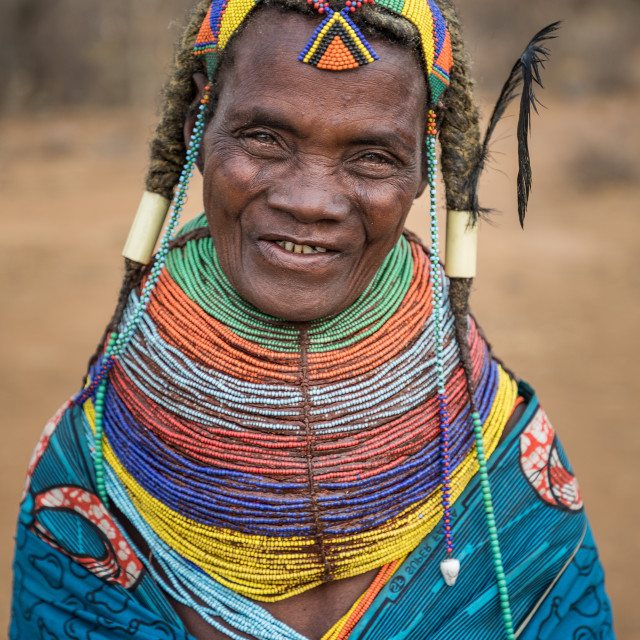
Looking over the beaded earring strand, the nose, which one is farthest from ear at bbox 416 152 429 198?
the beaded earring strand

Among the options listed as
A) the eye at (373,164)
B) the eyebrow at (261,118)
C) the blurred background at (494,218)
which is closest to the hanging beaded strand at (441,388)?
the eye at (373,164)

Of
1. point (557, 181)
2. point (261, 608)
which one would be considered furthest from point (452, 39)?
point (557, 181)

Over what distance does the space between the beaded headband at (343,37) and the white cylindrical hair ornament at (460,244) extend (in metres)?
0.32

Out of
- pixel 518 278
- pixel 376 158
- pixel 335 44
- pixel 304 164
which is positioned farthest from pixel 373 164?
pixel 518 278

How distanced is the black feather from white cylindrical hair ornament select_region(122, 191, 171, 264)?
77 centimetres

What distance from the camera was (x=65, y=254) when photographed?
8.62 metres

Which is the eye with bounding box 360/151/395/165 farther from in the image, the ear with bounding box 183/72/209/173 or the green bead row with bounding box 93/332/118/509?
the green bead row with bounding box 93/332/118/509

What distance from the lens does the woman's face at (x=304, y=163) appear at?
60.4 inches

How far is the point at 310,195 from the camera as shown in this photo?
1543 mm

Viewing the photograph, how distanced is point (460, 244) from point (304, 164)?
52 centimetres

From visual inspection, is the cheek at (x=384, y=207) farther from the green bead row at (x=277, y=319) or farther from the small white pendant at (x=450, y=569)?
the small white pendant at (x=450, y=569)

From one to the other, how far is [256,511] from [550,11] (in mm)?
17224

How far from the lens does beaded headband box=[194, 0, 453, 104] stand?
1.51 metres

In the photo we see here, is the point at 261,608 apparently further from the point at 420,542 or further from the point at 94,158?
the point at 94,158
